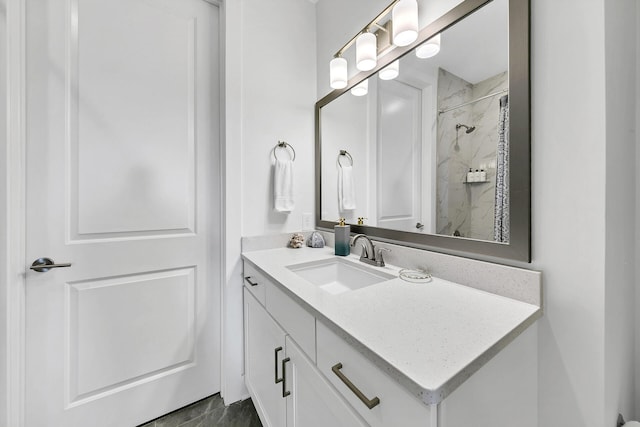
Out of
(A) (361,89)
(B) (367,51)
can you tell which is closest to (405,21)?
(B) (367,51)

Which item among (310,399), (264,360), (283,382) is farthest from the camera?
(264,360)

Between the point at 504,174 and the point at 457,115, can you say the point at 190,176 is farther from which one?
the point at 504,174

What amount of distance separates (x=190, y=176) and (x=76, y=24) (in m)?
0.80

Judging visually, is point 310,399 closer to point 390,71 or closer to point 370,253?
point 370,253

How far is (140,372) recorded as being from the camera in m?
1.28

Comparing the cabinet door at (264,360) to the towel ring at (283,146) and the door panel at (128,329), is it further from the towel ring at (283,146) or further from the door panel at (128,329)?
the towel ring at (283,146)

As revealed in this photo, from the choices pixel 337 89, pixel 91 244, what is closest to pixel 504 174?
pixel 337 89

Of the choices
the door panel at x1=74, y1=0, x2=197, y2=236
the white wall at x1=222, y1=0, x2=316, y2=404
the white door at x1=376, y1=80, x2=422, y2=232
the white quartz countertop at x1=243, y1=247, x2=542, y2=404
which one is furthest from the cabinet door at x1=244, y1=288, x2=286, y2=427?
the white door at x1=376, y1=80, x2=422, y2=232

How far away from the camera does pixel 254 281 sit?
1256 millimetres

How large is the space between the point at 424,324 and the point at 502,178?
549 millimetres

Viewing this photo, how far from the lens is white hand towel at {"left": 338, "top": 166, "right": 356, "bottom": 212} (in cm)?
149

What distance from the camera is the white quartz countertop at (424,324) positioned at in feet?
1.50

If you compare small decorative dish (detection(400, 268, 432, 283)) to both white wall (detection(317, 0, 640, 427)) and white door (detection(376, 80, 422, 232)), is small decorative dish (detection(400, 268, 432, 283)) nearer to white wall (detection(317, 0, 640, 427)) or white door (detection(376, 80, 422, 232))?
white door (detection(376, 80, 422, 232))

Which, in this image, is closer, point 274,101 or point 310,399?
point 310,399
